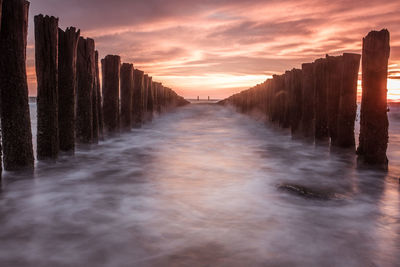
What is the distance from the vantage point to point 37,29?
13.8 feet

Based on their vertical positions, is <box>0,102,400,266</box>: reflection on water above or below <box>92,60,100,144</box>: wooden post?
below

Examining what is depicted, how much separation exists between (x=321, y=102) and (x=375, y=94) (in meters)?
1.88

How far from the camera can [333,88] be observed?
5648 millimetres

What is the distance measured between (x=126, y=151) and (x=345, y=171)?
3225 mm

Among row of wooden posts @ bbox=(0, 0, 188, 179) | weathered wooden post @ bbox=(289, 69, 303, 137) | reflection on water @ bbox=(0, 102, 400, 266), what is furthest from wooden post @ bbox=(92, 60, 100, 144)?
weathered wooden post @ bbox=(289, 69, 303, 137)

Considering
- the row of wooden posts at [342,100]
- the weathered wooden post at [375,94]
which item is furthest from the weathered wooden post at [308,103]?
the weathered wooden post at [375,94]

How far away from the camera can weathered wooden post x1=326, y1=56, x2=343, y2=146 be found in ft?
18.4

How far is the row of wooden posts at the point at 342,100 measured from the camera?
4.23 m

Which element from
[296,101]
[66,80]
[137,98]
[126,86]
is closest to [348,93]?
[296,101]

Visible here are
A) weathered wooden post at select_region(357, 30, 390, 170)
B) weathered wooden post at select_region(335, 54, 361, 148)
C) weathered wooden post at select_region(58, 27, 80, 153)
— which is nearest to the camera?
weathered wooden post at select_region(357, 30, 390, 170)

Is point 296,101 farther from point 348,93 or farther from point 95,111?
point 95,111

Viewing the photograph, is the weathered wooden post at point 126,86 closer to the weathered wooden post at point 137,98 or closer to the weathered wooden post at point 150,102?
the weathered wooden post at point 137,98

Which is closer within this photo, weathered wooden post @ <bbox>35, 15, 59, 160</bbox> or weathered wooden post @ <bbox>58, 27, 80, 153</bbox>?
weathered wooden post @ <bbox>35, 15, 59, 160</bbox>

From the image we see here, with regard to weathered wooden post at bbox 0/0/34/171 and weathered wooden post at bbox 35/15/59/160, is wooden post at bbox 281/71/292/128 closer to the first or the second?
weathered wooden post at bbox 35/15/59/160
